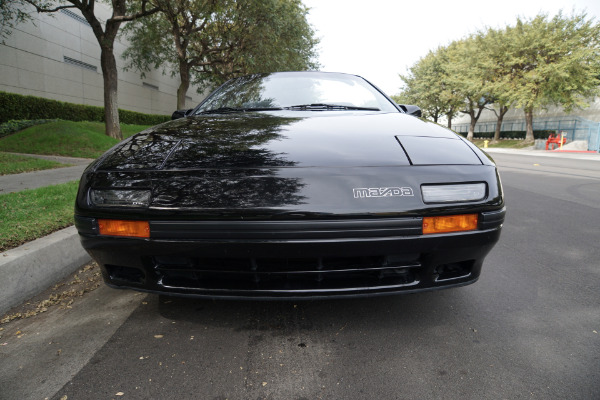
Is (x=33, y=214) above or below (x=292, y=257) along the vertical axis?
below

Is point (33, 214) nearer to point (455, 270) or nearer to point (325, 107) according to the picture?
point (325, 107)

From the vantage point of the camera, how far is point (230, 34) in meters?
15.2

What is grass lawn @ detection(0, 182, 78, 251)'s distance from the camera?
7.86 feet

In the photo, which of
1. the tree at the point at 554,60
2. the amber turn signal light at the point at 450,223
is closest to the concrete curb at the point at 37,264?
the amber turn signal light at the point at 450,223

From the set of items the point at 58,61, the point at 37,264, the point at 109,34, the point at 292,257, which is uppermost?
the point at 58,61

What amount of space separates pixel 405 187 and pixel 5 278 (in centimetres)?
218

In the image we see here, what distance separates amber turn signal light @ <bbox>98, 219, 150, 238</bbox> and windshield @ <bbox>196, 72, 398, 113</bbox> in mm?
1263

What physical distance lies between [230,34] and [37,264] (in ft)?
49.3

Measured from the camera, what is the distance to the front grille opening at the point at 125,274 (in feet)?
5.20

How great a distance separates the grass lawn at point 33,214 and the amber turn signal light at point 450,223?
2.49 metres

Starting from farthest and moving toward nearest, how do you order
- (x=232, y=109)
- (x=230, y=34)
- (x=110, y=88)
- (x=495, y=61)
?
(x=495, y=61) < (x=230, y=34) < (x=110, y=88) < (x=232, y=109)

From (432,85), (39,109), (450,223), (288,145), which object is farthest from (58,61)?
(432,85)

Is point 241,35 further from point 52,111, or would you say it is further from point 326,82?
point 326,82

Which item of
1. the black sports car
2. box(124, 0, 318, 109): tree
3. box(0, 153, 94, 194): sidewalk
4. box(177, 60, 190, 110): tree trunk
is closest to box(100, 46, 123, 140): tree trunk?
box(124, 0, 318, 109): tree
